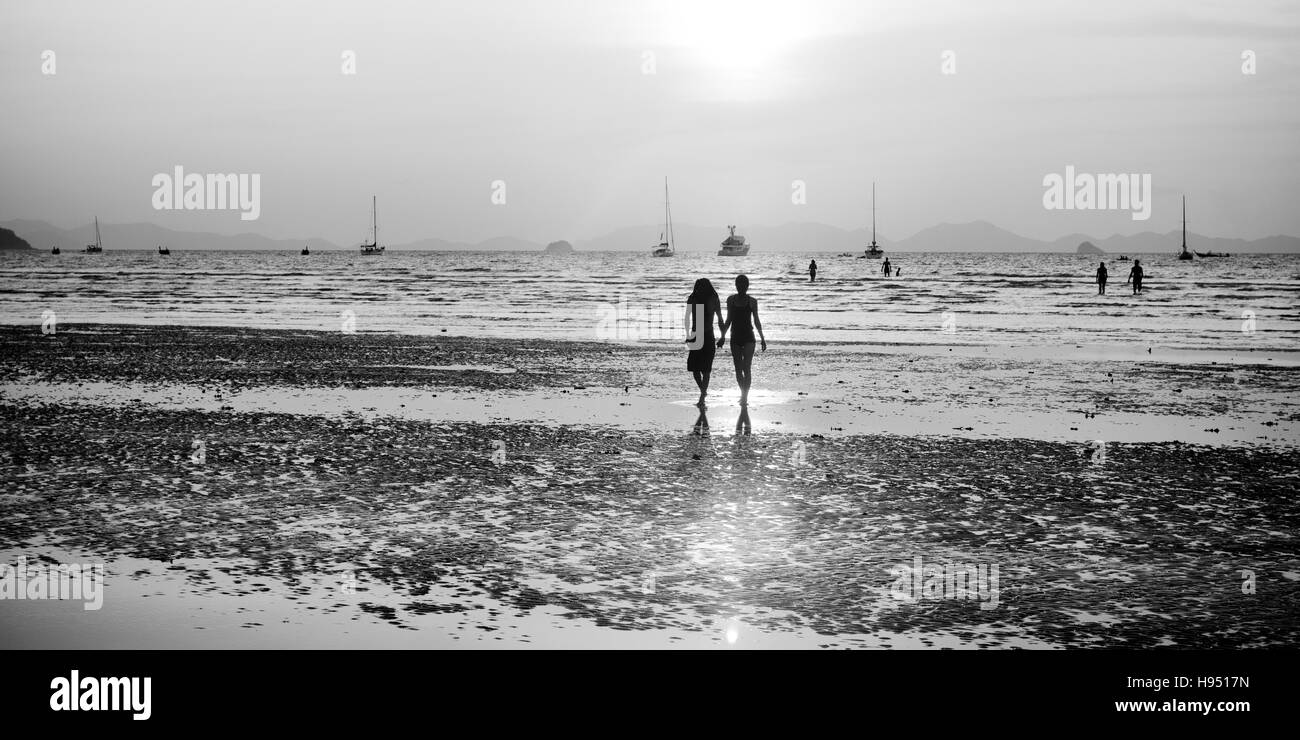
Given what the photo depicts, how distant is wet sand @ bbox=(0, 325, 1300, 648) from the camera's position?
6414 mm

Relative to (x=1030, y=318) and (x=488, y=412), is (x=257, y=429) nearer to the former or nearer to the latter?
(x=488, y=412)

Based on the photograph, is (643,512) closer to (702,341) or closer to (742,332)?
(702,341)

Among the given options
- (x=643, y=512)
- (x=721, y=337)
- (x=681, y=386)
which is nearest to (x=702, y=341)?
(x=721, y=337)

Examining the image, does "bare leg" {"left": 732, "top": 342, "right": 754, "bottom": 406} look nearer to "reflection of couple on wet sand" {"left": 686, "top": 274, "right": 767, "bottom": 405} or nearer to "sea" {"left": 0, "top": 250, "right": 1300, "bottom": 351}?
"reflection of couple on wet sand" {"left": 686, "top": 274, "right": 767, "bottom": 405}

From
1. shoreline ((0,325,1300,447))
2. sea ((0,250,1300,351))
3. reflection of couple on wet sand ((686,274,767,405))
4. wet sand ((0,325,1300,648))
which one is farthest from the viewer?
sea ((0,250,1300,351))

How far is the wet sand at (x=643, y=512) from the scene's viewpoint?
641 centimetres

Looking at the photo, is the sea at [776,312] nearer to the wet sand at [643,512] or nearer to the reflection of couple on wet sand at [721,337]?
the reflection of couple on wet sand at [721,337]

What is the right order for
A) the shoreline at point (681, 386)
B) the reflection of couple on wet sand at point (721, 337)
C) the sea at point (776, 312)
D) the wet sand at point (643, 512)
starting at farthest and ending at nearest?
the sea at point (776, 312) < the reflection of couple on wet sand at point (721, 337) < the shoreline at point (681, 386) < the wet sand at point (643, 512)

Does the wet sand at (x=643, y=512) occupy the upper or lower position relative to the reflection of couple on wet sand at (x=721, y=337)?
lower

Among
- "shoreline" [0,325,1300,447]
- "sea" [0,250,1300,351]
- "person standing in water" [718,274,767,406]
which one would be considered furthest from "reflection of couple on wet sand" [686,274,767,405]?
"sea" [0,250,1300,351]

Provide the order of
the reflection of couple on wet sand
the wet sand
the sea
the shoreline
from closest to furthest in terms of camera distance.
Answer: the wet sand, the shoreline, the reflection of couple on wet sand, the sea

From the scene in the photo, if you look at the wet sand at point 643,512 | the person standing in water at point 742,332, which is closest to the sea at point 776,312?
the person standing in water at point 742,332
